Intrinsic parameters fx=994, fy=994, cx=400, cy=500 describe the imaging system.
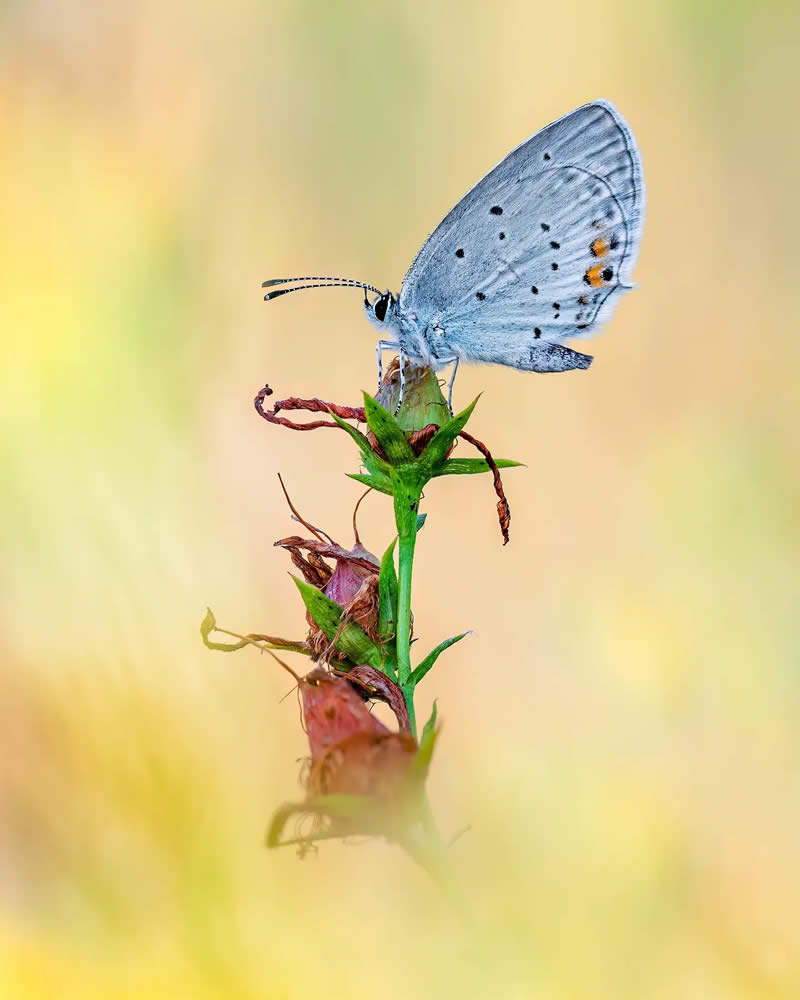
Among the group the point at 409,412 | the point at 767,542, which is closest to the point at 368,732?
the point at 409,412

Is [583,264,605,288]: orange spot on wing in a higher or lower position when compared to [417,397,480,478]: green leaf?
higher

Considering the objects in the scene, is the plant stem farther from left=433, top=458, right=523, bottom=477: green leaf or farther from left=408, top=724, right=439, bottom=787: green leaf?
left=408, top=724, right=439, bottom=787: green leaf

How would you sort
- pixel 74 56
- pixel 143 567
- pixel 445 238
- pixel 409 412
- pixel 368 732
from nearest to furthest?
pixel 368 732, pixel 409 412, pixel 445 238, pixel 143 567, pixel 74 56

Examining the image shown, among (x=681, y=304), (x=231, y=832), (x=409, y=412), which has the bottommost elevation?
(x=231, y=832)

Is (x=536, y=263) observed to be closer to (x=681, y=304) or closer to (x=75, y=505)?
(x=75, y=505)

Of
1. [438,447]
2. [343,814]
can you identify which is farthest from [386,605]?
[343,814]

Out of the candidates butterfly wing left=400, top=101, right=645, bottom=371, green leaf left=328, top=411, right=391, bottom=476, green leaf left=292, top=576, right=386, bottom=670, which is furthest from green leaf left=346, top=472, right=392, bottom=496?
butterfly wing left=400, top=101, right=645, bottom=371

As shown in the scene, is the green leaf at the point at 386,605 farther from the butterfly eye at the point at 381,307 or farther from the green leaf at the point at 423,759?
the butterfly eye at the point at 381,307
